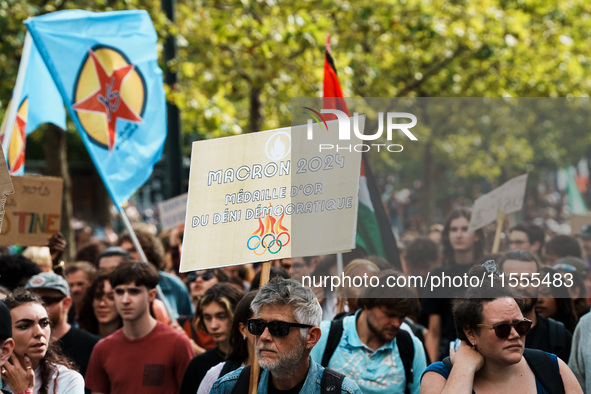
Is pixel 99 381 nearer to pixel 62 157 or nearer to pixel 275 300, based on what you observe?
pixel 275 300

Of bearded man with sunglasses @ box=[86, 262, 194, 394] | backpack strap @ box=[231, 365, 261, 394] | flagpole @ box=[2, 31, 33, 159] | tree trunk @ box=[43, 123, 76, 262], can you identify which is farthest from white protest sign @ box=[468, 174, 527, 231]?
tree trunk @ box=[43, 123, 76, 262]

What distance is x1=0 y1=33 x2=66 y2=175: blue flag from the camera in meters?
7.85

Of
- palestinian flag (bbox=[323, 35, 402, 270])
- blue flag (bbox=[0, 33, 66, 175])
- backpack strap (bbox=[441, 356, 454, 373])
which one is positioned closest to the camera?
backpack strap (bbox=[441, 356, 454, 373])

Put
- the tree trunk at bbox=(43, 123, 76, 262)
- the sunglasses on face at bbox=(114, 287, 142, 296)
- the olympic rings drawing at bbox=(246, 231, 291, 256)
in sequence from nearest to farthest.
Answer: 1. the olympic rings drawing at bbox=(246, 231, 291, 256)
2. the sunglasses on face at bbox=(114, 287, 142, 296)
3. the tree trunk at bbox=(43, 123, 76, 262)

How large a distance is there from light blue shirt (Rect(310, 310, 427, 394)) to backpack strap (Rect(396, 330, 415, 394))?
0.06ft

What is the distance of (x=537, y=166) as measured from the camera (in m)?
5.58

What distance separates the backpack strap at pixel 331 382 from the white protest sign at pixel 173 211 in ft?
20.4

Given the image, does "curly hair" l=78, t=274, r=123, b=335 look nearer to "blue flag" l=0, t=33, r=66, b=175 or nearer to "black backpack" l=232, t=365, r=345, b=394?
"blue flag" l=0, t=33, r=66, b=175

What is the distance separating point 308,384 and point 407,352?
53.5 inches

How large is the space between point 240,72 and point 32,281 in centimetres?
795

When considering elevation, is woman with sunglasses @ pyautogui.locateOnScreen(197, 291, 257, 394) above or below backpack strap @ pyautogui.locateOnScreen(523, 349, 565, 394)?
above

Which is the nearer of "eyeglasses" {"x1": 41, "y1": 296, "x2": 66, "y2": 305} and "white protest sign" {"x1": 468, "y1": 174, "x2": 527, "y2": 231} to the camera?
"white protest sign" {"x1": 468, "y1": 174, "x2": 527, "y2": 231}

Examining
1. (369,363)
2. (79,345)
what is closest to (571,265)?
(369,363)

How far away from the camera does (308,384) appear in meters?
4.19
